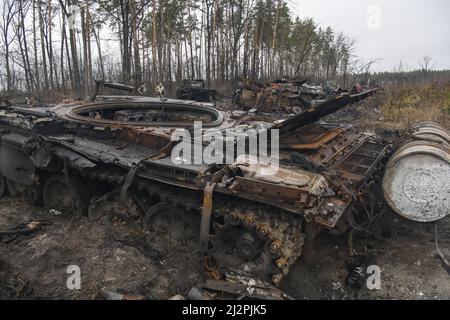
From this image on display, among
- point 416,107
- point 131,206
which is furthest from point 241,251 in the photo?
point 416,107

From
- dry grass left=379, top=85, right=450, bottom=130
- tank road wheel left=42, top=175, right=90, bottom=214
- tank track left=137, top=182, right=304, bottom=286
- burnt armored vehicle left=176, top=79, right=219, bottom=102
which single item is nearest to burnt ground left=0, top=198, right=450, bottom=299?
tank road wheel left=42, top=175, right=90, bottom=214

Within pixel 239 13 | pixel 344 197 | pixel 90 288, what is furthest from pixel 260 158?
pixel 239 13

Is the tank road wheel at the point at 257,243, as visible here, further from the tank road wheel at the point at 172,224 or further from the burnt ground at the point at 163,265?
the tank road wheel at the point at 172,224

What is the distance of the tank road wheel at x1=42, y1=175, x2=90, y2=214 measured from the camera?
6.73 m

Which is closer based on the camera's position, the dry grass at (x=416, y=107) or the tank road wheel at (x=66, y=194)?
the tank road wheel at (x=66, y=194)

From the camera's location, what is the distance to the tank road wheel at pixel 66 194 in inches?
265

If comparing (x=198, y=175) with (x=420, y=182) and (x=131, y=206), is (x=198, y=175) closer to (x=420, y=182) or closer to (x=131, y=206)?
→ (x=131, y=206)

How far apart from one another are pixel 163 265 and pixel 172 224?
2.50 ft

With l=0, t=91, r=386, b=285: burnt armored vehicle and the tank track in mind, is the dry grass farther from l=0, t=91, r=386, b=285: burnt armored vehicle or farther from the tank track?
the tank track

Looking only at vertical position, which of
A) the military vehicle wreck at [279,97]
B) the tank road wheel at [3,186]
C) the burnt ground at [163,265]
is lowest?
the burnt ground at [163,265]

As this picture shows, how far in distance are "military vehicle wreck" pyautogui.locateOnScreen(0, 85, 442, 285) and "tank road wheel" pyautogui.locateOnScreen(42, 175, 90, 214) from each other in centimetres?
2

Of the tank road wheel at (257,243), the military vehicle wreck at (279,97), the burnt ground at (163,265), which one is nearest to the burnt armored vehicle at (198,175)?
the tank road wheel at (257,243)

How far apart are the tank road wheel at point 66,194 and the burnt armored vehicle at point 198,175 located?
0.06 feet

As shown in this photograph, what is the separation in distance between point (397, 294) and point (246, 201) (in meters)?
2.13
